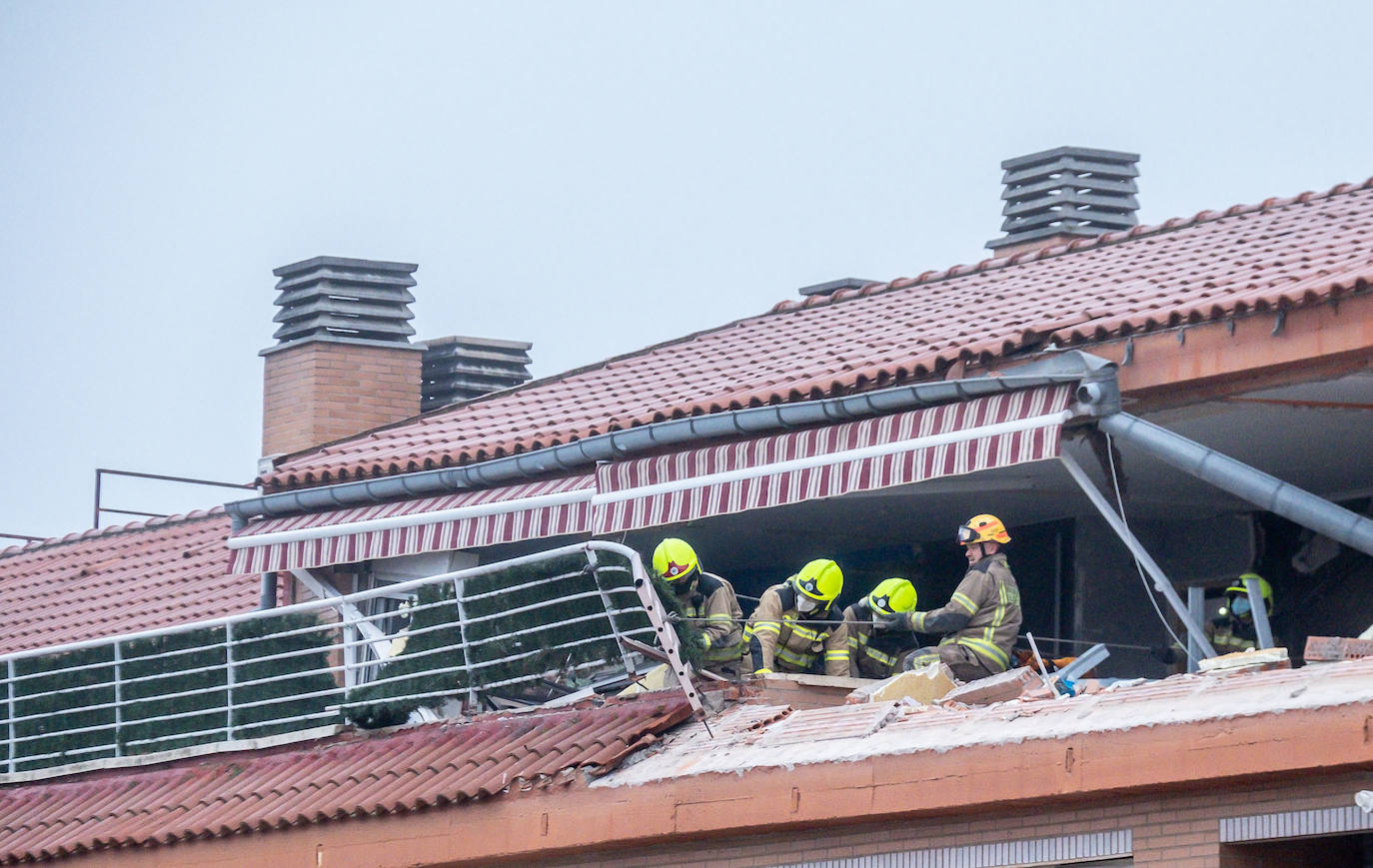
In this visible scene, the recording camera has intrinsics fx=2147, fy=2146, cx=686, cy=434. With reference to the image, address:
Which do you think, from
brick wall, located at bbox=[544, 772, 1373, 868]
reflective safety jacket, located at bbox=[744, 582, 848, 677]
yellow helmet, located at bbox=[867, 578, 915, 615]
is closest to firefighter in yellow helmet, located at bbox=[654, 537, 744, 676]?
reflective safety jacket, located at bbox=[744, 582, 848, 677]

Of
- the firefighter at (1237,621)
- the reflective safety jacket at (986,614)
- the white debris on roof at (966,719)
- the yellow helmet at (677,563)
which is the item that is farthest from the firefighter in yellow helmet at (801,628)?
the firefighter at (1237,621)

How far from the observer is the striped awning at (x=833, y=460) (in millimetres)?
11664

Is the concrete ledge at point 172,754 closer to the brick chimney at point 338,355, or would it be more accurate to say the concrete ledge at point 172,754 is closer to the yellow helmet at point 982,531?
the yellow helmet at point 982,531

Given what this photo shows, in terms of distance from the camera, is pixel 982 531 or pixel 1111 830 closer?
pixel 1111 830

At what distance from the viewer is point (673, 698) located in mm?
12398

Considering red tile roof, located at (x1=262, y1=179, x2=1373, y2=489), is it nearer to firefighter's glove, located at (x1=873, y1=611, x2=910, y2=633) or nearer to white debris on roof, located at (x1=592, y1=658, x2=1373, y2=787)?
firefighter's glove, located at (x1=873, y1=611, x2=910, y2=633)

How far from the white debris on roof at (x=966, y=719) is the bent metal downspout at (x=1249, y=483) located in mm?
1335

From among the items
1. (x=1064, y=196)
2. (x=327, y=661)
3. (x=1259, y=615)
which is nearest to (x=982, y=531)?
(x=1259, y=615)

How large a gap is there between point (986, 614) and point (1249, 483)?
1.96 metres

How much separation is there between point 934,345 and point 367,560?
178 inches

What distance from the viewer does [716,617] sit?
12.9 metres

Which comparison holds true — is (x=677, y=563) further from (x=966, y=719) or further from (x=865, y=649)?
(x=966, y=719)

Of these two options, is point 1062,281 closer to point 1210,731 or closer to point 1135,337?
point 1135,337

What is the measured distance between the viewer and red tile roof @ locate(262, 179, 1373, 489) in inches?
490
